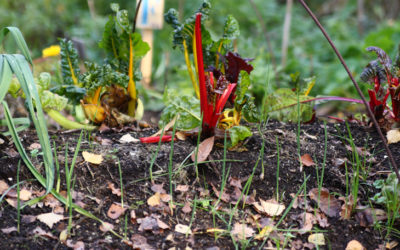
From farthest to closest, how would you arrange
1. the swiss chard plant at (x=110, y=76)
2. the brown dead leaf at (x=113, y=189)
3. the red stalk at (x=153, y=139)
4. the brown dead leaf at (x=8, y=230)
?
1. the swiss chard plant at (x=110, y=76)
2. the red stalk at (x=153, y=139)
3. the brown dead leaf at (x=113, y=189)
4. the brown dead leaf at (x=8, y=230)

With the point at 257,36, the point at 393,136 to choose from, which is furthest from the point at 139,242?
the point at 257,36

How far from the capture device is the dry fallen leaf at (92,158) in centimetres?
162

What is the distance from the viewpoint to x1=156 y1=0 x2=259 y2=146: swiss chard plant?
173cm

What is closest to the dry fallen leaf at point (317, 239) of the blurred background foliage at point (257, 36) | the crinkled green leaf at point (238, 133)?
the crinkled green leaf at point (238, 133)

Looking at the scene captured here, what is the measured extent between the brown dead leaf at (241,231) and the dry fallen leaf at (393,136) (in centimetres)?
90

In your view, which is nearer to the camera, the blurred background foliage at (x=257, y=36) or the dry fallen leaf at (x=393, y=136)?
the dry fallen leaf at (x=393, y=136)

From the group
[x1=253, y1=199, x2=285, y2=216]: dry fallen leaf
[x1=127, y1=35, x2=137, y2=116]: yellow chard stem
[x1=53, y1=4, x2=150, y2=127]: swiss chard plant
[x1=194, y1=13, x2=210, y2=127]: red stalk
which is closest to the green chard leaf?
[x1=53, y1=4, x2=150, y2=127]: swiss chard plant

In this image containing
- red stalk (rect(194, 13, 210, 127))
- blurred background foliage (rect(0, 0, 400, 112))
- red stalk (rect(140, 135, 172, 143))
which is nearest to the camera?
red stalk (rect(194, 13, 210, 127))

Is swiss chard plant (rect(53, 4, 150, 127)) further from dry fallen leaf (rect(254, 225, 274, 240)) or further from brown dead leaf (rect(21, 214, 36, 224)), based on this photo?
dry fallen leaf (rect(254, 225, 274, 240))

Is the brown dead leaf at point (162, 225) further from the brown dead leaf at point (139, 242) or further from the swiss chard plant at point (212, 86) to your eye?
the swiss chard plant at point (212, 86)

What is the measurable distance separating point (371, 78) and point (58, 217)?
1552mm

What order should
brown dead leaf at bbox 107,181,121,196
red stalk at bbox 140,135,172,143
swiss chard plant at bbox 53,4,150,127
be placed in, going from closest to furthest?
brown dead leaf at bbox 107,181,121,196, red stalk at bbox 140,135,172,143, swiss chard plant at bbox 53,4,150,127

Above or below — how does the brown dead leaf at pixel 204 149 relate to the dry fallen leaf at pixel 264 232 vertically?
above

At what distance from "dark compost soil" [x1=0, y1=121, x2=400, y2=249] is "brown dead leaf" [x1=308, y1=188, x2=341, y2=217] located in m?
0.02
